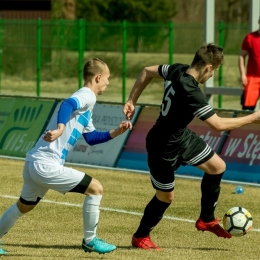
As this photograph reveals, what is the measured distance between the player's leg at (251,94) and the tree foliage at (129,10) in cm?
3127

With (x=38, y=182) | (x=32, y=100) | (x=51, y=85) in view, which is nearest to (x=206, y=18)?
(x=32, y=100)

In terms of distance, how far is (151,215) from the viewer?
8.63 metres

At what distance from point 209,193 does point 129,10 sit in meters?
38.5

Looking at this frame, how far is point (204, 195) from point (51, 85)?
20955 mm

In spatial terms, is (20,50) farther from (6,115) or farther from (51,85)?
(6,115)

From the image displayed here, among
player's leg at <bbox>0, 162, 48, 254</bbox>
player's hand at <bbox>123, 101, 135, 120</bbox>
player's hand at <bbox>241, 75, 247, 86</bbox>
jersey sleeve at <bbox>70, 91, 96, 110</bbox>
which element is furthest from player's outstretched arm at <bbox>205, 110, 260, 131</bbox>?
player's hand at <bbox>241, 75, 247, 86</bbox>

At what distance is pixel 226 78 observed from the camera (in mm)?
29531

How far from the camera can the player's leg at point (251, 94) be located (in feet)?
51.0

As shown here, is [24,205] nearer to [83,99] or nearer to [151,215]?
[83,99]

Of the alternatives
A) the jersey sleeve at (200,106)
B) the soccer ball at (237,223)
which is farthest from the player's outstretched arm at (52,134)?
the soccer ball at (237,223)

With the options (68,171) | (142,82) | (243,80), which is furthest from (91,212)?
(243,80)

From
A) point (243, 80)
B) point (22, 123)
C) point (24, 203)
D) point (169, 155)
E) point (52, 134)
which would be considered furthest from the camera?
point (22, 123)

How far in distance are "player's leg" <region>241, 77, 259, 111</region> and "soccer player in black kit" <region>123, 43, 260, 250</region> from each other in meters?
6.80

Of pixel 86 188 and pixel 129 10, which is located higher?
pixel 86 188
